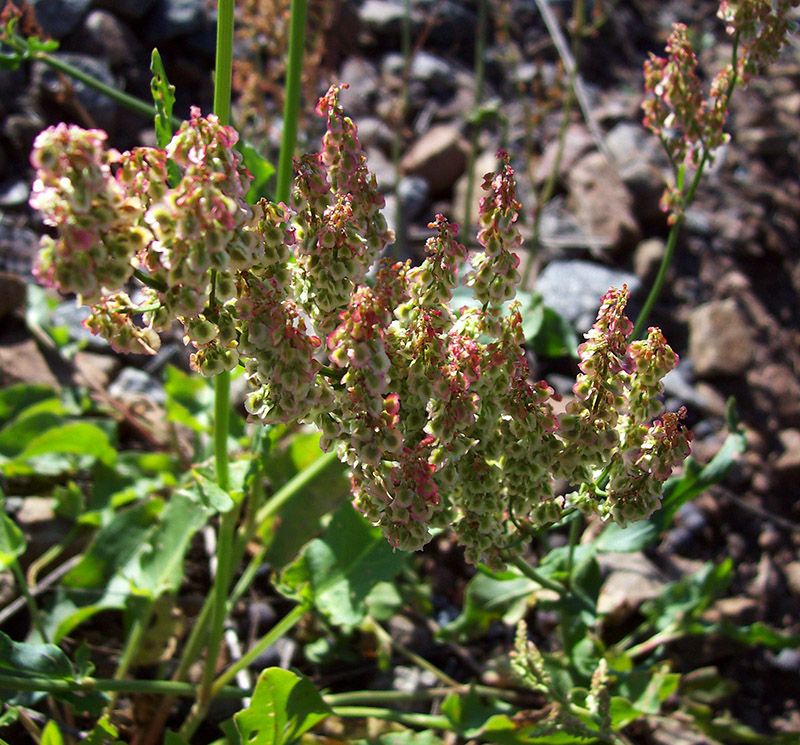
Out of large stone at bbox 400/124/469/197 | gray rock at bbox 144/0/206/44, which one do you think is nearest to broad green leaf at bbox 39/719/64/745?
large stone at bbox 400/124/469/197

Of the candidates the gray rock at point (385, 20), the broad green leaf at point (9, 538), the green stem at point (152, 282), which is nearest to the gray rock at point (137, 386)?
the broad green leaf at point (9, 538)

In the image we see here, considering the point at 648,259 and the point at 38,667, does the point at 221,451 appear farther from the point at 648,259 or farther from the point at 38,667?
the point at 648,259

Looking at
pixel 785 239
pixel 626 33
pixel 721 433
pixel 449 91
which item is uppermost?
pixel 626 33

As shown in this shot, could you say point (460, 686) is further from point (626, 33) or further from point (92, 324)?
point (626, 33)

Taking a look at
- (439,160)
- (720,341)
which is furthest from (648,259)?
(439,160)

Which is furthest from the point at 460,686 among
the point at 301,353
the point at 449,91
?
the point at 449,91
